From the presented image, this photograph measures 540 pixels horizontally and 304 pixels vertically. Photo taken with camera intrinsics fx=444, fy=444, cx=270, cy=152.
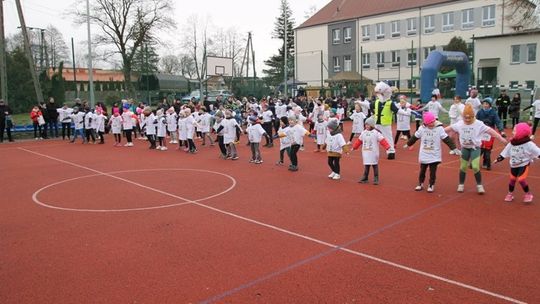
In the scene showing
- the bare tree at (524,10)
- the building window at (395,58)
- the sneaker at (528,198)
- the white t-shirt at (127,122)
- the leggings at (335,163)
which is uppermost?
the bare tree at (524,10)

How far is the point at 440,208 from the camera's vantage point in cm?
836

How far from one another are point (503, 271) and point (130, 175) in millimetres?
9945

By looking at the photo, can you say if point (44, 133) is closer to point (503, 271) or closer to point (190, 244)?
point (190, 244)

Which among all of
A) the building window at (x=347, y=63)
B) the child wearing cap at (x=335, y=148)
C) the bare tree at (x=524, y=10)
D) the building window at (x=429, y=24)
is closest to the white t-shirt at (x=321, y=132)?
the child wearing cap at (x=335, y=148)

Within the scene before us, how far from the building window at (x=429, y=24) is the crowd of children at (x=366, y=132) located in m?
31.4

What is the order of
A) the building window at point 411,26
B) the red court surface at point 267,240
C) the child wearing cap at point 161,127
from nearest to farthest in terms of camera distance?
1. the red court surface at point 267,240
2. the child wearing cap at point 161,127
3. the building window at point 411,26

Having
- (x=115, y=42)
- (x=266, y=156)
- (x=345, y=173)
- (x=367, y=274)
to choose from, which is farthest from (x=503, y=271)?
(x=115, y=42)

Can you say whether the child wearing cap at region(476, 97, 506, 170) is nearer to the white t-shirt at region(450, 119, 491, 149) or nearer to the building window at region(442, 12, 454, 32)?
the white t-shirt at region(450, 119, 491, 149)

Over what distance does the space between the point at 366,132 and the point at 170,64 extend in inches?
3320

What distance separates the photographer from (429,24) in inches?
1938

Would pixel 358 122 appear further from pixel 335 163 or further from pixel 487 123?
pixel 335 163

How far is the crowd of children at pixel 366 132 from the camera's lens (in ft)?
31.0

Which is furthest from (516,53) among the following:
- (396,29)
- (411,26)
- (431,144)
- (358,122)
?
(431,144)

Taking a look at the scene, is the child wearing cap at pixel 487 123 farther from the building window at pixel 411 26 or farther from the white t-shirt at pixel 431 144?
the building window at pixel 411 26
